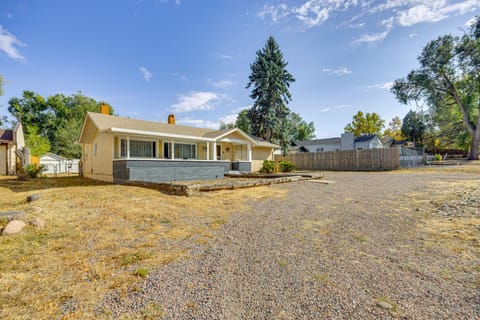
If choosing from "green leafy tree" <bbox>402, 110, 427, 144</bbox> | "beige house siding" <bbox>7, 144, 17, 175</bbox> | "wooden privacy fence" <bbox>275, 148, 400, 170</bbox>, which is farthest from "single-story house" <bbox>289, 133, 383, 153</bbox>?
"beige house siding" <bbox>7, 144, 17, 175</bbox>

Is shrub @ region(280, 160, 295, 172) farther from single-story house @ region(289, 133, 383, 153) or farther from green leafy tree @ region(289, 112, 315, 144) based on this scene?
green leafy tree @ region(289, 112, 315, 144)

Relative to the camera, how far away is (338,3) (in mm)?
11781

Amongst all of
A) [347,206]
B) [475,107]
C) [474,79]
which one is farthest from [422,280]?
[475,107]

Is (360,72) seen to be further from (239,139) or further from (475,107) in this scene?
(475,107)

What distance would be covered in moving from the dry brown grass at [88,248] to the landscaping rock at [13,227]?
121mm

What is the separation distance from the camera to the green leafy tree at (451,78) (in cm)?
2236

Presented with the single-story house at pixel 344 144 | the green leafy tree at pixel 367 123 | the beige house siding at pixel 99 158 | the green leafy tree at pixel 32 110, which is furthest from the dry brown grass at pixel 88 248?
the green leafy tree at pixel 367 123

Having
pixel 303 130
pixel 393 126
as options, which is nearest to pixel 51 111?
pixel 303 130

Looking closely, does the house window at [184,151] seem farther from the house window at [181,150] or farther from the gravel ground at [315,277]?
the gravel ground at [315,277]

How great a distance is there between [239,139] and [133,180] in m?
9.32

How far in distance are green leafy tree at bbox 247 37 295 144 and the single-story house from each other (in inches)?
505

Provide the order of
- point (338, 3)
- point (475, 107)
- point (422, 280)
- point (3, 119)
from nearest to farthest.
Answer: point (422, 280)
point (338, 3)
point (475, 107)
point (3, 119)

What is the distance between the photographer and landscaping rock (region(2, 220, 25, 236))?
379 cm

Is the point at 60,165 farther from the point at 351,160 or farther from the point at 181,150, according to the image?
the point at 351,160
